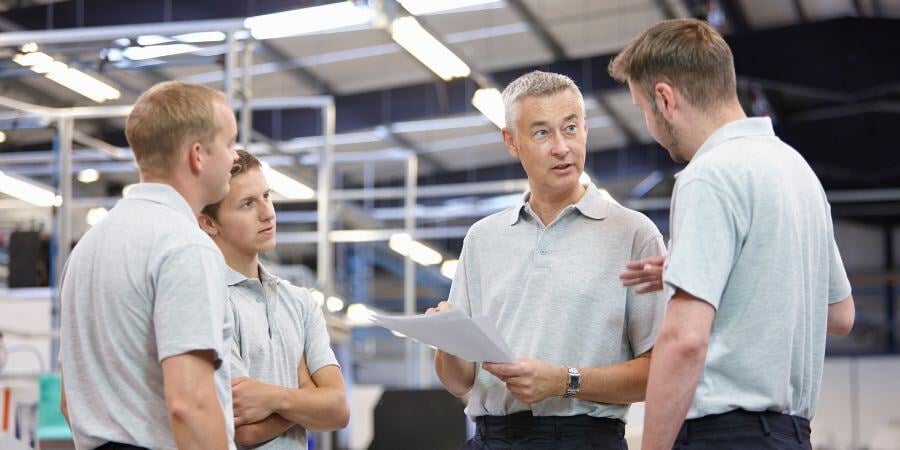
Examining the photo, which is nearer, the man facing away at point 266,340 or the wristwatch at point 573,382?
the wristwatch at point 573,382

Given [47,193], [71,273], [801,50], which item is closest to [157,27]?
[47,193]

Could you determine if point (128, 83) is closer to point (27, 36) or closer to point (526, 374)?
point (27, 36)

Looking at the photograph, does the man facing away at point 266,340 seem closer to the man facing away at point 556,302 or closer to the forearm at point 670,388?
the man facing away at point 556,302

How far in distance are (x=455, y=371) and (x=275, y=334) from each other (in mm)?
486

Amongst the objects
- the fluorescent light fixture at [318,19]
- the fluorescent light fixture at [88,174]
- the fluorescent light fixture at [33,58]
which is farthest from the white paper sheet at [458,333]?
the fluorescent light fixture at [88,174]

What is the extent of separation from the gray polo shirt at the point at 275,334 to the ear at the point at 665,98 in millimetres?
1157

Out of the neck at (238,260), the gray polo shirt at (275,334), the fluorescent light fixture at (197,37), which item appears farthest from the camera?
the fluorescent light fixture at (197,37)

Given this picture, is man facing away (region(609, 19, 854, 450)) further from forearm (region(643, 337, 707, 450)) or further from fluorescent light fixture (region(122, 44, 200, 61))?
fluorescent light fixture (region(122, 44, 200, 61))

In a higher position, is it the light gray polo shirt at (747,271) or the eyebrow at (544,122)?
the eyebrow at (544,122)

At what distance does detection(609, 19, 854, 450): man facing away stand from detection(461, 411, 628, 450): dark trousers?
42 centimetres

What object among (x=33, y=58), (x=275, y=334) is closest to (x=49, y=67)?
(x=33, y=58)

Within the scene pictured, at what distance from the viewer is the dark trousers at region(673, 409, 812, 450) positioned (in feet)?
7.03

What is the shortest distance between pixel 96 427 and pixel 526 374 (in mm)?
959

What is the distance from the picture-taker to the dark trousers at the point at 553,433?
8.67ft
